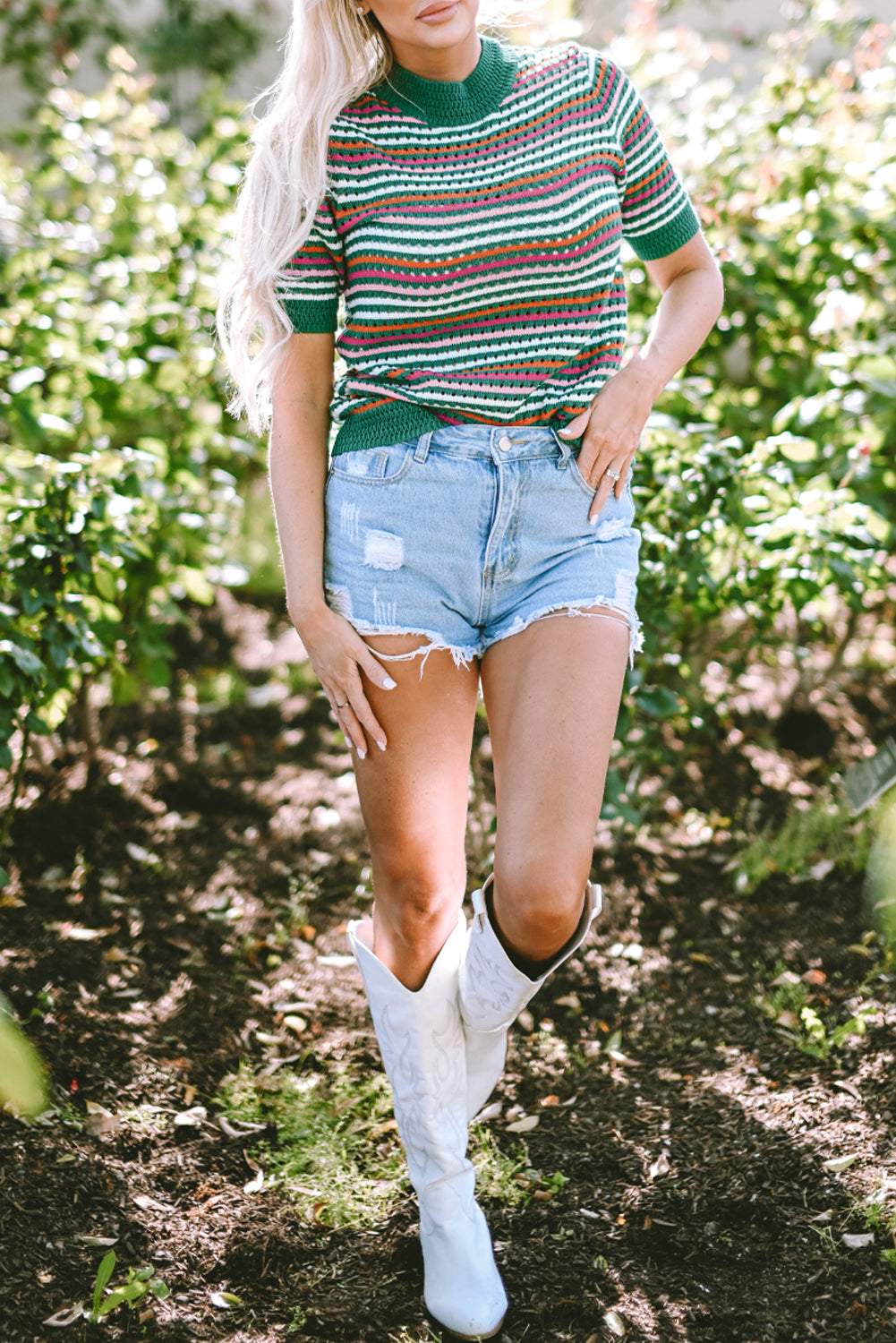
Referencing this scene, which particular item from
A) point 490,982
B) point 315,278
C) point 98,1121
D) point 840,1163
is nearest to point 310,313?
point 315,278

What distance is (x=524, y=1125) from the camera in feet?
7.02

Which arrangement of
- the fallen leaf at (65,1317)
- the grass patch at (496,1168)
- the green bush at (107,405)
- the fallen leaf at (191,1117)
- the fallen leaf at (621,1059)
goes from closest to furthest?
the fallen leaf at (65,1317)
the grass patch at (496,1168)
the fallen leaf at (191,1117)
the fallen leaf at (621,1059)
the green bush at (107,405)

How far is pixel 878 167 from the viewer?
277cm

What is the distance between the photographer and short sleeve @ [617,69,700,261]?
1762 mm

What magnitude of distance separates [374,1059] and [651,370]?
1426 mm

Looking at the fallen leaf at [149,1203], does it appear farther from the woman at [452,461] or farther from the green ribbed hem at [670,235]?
the green ribbed hem at [670,235]

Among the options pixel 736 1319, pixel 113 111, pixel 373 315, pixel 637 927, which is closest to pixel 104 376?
pixel 113 111

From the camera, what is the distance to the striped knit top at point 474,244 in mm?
1660

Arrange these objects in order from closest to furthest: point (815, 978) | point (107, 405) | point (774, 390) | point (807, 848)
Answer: point (815, 978) → point (807, 848) → point (107, 405) → point (774, 390)

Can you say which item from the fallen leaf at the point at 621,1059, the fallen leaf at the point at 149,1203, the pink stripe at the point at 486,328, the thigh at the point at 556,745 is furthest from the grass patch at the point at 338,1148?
the pink stripe at the point at 486,328

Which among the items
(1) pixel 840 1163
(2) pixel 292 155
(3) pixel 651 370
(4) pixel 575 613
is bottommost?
(1) pixel 840 1163

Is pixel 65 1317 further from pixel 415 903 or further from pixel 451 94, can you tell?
pixel 451 94

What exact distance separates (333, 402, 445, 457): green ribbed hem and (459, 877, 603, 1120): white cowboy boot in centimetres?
67

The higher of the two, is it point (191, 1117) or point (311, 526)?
point (311, 526)
